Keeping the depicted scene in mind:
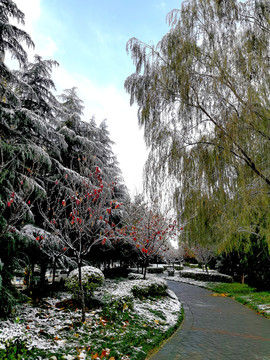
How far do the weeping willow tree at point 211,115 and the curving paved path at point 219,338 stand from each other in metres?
2.30

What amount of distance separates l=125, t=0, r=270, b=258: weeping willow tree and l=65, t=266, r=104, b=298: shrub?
11.9 feet

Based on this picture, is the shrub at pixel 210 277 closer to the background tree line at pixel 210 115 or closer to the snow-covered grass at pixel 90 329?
the snow-covered grass at pixel 90 329

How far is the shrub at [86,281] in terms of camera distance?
319 inches

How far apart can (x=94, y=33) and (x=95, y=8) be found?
1.14 metres

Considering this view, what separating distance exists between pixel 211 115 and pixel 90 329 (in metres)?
5.56

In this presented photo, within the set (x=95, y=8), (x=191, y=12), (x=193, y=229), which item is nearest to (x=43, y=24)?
(x=95, y=8)

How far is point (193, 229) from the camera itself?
20.9 ft

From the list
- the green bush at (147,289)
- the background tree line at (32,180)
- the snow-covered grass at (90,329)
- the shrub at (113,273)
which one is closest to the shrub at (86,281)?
the snow-covered grass at (90,329)

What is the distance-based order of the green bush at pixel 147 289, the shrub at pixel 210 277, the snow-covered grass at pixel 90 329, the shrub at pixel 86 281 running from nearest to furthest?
the snow-covered grass at pixel 90 329 < the shrub at pixel 86 281 < the green bush at pixel 147 289 < the shrub at pixel 210 277

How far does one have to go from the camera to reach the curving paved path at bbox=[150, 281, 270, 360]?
5199 mm

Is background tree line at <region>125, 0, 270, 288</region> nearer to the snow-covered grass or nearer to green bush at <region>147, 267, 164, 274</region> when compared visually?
the snow-covered grass

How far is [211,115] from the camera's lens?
5.91m

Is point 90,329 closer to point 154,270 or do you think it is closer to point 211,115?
point 211,115

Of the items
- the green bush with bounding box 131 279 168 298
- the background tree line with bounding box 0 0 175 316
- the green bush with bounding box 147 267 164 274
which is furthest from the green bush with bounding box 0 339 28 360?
the green bush with bounding box 147 267 164 274
